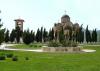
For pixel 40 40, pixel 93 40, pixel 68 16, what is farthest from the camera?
pixel 40 40

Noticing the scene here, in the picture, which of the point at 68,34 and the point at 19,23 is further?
the point at 19,23

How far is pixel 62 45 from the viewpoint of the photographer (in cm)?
5244

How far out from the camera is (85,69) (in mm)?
21641

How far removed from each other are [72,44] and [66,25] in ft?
46.3

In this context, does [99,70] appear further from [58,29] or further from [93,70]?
[58,29]

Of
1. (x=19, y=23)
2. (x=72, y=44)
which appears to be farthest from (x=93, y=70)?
(x=19, y=23)

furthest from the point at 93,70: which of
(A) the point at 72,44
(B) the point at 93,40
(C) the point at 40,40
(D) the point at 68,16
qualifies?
(C) the point at 40,40

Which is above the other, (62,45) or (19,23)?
(19,23)

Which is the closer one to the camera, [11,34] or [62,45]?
[62,45]

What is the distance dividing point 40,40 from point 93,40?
65.2 ft

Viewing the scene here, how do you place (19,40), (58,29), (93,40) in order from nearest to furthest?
1. (58,29)
2. (93,40)
3. (19,40)

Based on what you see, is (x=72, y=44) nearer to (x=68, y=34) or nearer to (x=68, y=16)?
(x=68, y=34)

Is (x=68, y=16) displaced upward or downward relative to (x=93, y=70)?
upward

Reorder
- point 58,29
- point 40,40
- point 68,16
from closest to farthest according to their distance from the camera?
point 58,29 < point 68,16 < point 40,40
